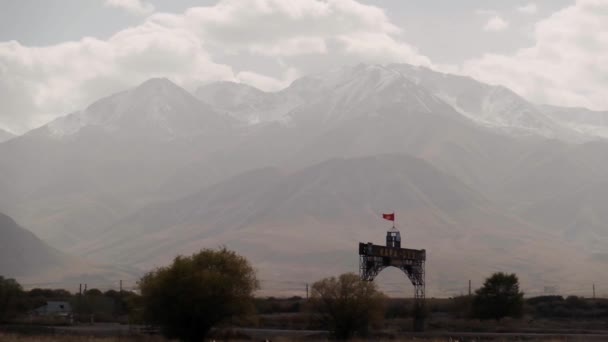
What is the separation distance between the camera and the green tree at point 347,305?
63750 mm

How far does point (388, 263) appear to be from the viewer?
75.8 meters

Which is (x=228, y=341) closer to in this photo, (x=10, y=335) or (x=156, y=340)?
(x=156, y=340)

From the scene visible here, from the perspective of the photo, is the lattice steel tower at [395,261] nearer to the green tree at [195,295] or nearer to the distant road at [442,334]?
the distant road at [442,334]

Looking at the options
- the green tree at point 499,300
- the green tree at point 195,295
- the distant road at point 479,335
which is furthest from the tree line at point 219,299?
the green tree at point 499,300

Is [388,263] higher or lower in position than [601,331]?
higher

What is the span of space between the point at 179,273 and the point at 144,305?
3.20 m

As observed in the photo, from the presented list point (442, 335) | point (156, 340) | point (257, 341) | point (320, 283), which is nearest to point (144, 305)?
point (156, 340)

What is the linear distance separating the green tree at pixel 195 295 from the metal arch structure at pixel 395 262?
14807 millimetres

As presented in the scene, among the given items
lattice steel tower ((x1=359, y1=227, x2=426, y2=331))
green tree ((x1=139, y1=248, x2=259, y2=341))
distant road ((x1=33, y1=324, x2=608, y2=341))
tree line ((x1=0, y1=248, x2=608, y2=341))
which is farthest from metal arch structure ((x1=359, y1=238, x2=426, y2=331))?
green tree ((x1=139, y1=248, x2=259, y2=341))

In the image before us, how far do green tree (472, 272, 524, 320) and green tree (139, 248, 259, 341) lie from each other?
103 ft

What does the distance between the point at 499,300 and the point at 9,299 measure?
147 ft

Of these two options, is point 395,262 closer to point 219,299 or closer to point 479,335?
point 479,335

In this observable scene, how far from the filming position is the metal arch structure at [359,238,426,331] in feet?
242

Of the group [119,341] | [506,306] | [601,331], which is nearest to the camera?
[119,341]
